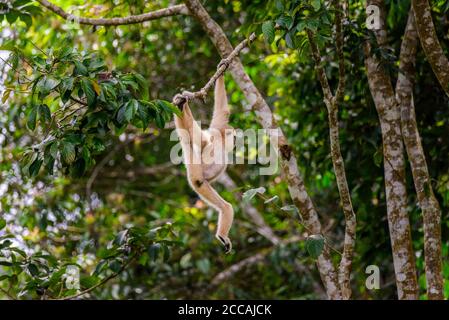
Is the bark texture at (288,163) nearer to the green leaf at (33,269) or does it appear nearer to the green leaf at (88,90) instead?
the green leaf at (88,90)

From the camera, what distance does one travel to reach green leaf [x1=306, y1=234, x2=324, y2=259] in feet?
14.2

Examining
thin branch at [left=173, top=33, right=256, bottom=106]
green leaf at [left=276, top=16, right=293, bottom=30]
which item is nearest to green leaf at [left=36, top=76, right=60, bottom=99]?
thin branch at [left=173, top=33, right=256, bottom=106]

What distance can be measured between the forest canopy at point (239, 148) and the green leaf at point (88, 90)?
0.01 metres

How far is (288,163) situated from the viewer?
17.8 feet

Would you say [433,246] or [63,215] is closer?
[433,246]

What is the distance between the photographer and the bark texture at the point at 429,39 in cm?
486

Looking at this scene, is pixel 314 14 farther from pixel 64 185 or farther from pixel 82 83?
pixel 64 185

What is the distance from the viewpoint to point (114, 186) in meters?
10.6

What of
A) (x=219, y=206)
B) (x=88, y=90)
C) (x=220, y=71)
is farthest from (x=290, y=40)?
(x=219, y=206)

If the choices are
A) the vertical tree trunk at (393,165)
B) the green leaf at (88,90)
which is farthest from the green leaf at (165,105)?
the vertical tree trunk at (393,165)

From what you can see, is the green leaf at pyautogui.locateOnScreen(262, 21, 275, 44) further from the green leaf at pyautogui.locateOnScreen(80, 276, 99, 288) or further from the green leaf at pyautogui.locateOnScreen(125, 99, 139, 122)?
the green leaf at pyautogui.locateOnScreen(80, 276, 99, 288)
